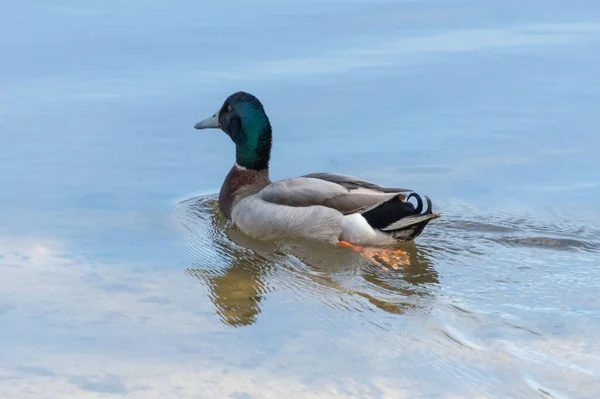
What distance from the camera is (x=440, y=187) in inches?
356

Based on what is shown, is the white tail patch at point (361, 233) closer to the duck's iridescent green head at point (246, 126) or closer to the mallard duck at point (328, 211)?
the mallard duck at point (328, 211)

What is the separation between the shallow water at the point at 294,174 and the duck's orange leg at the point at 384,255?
3.9 inches

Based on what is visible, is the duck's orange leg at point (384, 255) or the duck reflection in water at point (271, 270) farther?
the duck's orange leg at point (384, 255)

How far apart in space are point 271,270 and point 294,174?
198 cm

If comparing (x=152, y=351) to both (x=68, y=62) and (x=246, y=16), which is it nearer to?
(x=68, y=62)

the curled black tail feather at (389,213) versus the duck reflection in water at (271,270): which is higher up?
the curled black tail feather at (389,213)

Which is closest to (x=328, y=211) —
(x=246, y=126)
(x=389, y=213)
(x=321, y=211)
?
(x=321, y=211)

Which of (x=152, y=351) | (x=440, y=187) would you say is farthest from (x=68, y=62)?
(x=152, y=351)

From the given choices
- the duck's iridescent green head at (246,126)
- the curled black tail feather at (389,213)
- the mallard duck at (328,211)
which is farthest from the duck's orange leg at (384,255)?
the duck's iridescent green head at (246,126)

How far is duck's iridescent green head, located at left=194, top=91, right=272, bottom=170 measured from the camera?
30.0 feet

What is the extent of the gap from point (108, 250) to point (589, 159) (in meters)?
4.10

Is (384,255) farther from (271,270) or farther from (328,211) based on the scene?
(271,270)

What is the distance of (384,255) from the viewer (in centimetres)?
807

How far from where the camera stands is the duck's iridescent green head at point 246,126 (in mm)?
9148
